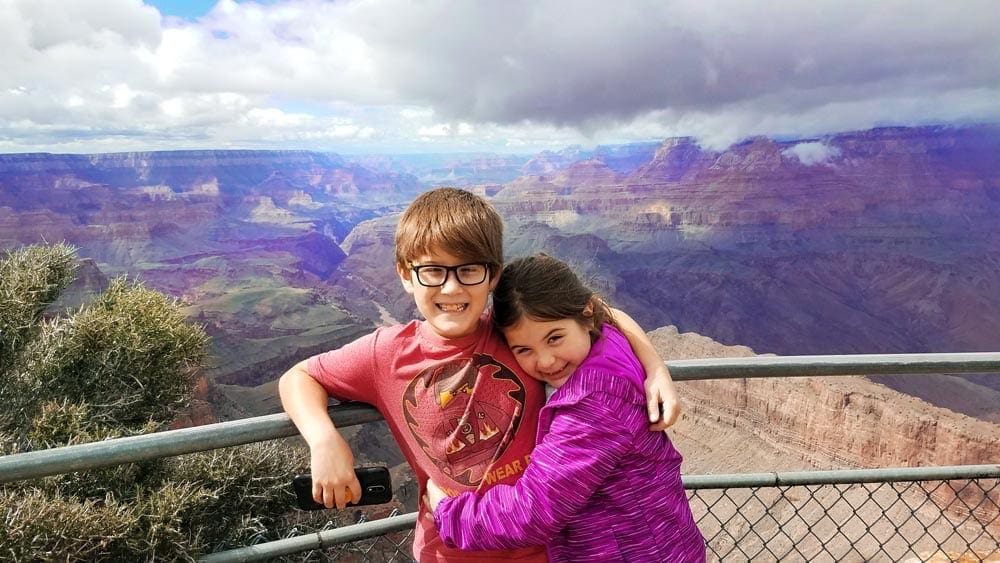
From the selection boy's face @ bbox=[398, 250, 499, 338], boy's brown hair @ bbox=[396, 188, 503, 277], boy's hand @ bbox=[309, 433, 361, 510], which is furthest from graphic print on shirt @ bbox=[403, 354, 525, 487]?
boy's brown hair @ bbox=[396, 188, 503, 277]

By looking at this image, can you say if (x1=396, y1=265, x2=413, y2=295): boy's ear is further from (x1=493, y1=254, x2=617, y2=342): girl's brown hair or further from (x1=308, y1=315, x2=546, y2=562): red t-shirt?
(x1=493, y1=254, x2=617, y2=342): girl's brown hair

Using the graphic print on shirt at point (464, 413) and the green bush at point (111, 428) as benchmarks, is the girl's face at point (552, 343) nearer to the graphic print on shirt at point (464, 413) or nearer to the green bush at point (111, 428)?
the graphic print on shirt at point (464, 413)

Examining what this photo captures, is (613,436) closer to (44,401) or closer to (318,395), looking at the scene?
(318,395)

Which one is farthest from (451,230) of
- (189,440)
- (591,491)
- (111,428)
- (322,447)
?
(111,428)

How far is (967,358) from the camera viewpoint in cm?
269

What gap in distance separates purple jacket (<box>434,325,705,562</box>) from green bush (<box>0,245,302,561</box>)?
2.04m

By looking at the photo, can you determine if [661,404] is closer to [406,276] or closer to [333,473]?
[406,276]

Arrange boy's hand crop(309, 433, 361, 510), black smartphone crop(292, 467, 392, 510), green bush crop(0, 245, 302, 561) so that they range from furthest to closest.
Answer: green bush crop(0, 245, 302, 561), black smartphone crop(292, 467, 392, 510), boy's hand crop(309, 433, 361, 510)

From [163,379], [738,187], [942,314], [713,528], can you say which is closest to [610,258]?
[738,187]

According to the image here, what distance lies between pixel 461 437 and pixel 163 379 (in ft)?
26.9

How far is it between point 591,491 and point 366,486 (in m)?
0.77

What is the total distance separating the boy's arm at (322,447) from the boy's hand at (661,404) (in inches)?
37.3

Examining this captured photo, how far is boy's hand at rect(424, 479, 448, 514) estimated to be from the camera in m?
1.99

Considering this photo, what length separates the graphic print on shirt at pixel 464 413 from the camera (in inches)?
78.4
